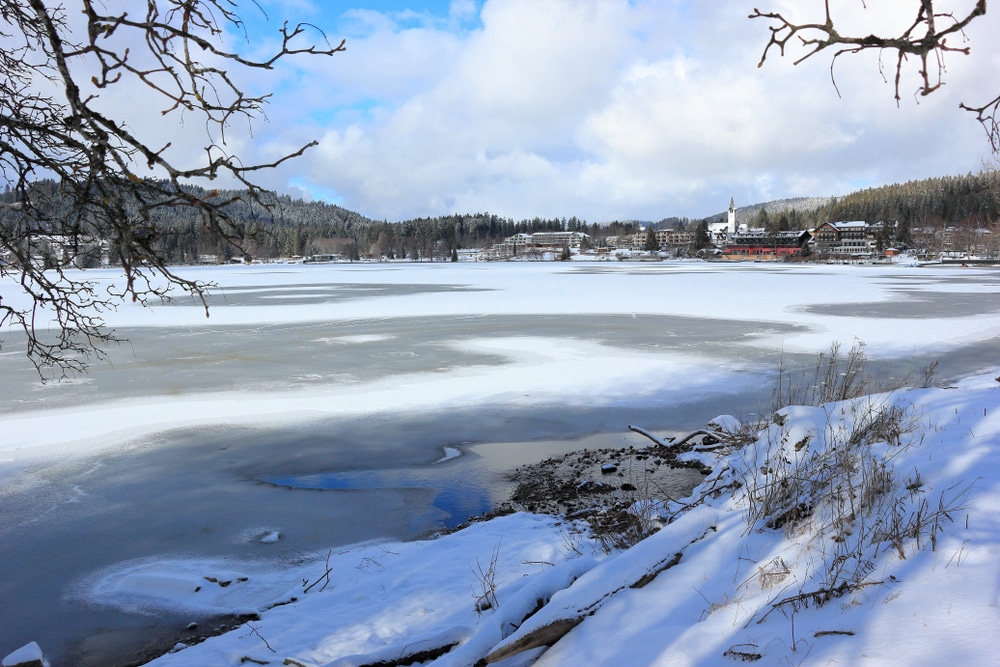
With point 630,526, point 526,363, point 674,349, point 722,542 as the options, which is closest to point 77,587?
point 630,526

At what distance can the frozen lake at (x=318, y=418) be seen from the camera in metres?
5.24

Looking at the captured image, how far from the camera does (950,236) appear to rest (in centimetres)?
8600

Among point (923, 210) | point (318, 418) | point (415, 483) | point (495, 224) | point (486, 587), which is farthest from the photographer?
point (495, 224)

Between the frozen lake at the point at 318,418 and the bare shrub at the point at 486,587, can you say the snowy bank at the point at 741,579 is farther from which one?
the frozen lake at the point at 318,418

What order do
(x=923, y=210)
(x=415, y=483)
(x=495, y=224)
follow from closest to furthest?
(x=415, y=483) < (x=923, y=210) < (x=495, y=224)

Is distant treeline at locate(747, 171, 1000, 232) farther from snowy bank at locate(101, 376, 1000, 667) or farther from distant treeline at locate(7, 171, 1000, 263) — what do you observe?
snowy bank at locate(101, 376, 1000, 667)

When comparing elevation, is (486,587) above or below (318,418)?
below

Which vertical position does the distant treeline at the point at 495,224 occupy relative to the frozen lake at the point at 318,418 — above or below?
above

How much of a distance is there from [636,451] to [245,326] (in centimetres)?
1404

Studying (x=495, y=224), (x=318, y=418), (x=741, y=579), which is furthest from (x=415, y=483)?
(x=495, y=224)

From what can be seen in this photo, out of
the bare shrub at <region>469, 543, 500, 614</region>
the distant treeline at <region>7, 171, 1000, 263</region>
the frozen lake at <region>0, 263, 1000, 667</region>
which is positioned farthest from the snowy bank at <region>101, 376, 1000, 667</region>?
the distant treeline at <region>7, 171, 1000, 263</region>

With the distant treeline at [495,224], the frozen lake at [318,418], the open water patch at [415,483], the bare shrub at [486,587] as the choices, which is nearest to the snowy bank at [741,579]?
the bare shrub at [486,587]

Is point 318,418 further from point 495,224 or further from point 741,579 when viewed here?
point 495,224

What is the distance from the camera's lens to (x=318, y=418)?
8734 mm
